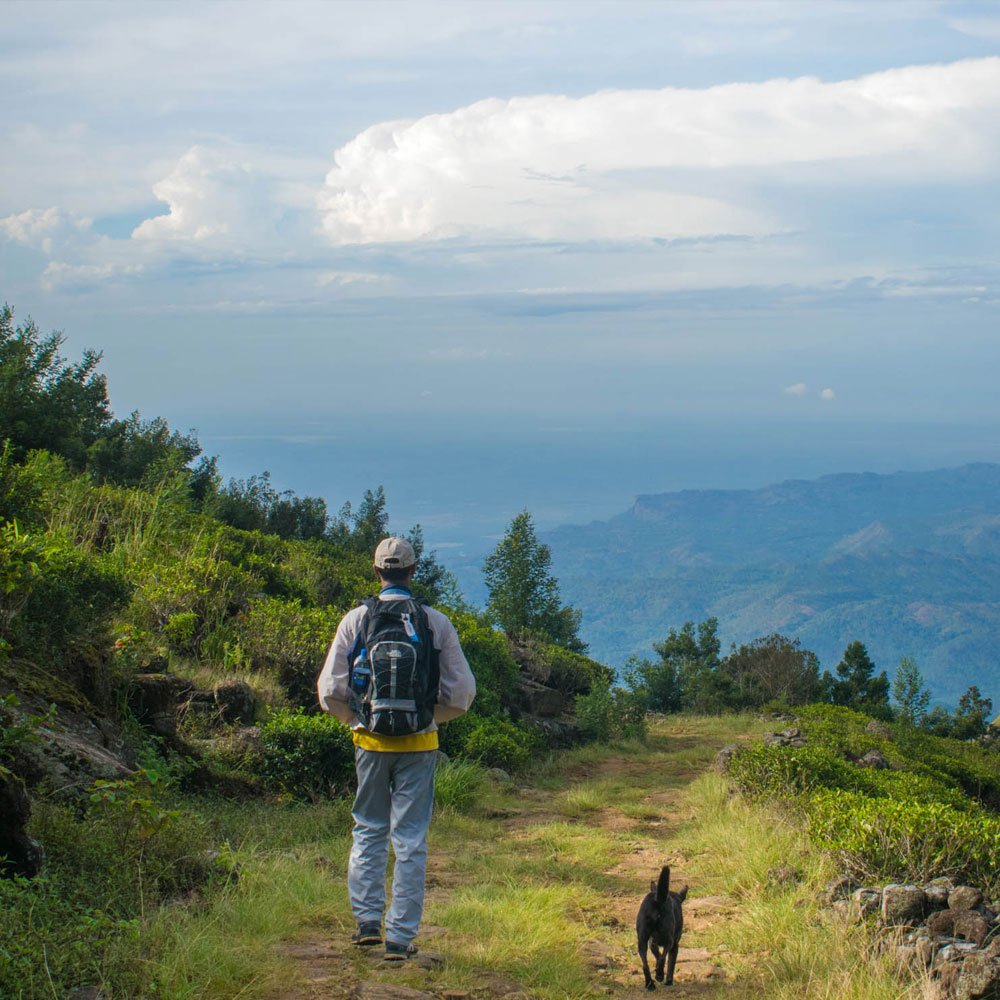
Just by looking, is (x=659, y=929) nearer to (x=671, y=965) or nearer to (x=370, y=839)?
(x=671, y=965)

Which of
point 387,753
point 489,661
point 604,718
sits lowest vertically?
point 604,718

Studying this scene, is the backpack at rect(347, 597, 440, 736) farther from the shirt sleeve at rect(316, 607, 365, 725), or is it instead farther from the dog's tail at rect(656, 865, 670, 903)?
the dog's tail at rect(656, 865, 670, 903)

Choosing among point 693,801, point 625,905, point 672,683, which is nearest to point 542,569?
point 672,683

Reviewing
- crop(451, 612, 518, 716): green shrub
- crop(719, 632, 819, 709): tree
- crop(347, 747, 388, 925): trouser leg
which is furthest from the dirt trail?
crop(719, 632, 819, 709): tree

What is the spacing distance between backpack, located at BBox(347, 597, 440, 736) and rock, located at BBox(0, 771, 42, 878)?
67.1 inches

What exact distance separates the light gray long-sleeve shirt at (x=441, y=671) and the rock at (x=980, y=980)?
2.89 m

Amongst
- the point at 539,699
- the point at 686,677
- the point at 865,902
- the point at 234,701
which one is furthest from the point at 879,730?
the point at 686,677

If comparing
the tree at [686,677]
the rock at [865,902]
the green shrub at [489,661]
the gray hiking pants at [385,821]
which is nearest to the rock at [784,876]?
the rock at [865,902]

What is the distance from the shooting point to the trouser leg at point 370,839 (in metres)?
5.87

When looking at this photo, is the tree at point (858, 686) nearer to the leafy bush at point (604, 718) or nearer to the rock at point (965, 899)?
the leafy bush at point (604, 718)

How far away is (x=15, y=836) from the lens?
204 inches

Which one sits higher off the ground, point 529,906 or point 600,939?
point 529,906

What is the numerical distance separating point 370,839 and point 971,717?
28661 mm

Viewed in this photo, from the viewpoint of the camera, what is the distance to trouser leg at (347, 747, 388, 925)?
5.87 meters
